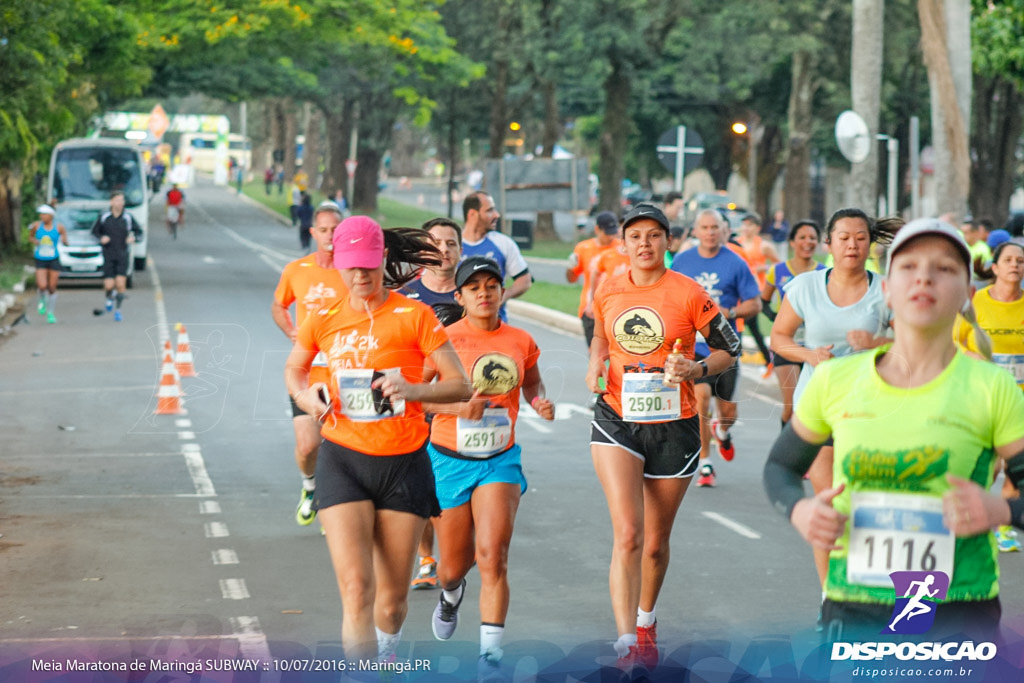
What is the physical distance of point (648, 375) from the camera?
21.4 ft

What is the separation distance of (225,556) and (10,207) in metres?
29.5

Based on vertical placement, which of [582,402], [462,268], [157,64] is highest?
[157,64]

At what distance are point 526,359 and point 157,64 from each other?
30476mm

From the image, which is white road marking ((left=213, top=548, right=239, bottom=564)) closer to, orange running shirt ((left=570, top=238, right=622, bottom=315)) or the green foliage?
orange running shirt ((left=570, top=238, right=622, bottom=315))

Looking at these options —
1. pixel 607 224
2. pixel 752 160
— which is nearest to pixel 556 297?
pixel 607 224

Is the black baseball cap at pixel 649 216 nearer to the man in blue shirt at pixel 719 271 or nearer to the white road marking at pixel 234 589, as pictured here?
the white road marking at pixel 234 589

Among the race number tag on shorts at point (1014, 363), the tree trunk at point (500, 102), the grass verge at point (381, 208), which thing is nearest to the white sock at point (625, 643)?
the race number tag on shorts at point (1014, 363)

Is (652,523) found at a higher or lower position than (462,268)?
lower

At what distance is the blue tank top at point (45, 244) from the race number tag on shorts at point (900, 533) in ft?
73.3

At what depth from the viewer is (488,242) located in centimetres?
988

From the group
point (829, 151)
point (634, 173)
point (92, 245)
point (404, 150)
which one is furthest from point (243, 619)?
point (404, 150)

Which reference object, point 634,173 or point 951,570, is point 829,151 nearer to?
point 634,173

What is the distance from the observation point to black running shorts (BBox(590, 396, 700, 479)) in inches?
257

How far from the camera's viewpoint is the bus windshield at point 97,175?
34031mm
